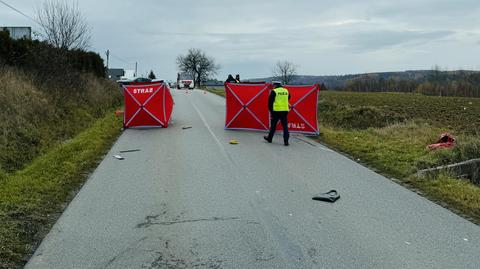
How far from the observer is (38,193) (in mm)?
7016

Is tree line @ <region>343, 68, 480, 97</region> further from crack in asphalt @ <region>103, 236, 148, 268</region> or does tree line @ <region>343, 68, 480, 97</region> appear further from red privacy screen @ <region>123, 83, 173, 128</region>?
crack in asphalt @ <region>103, 236, 148, 268</region>

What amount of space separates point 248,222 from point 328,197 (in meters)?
1.64

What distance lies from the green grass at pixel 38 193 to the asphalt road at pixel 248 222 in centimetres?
20

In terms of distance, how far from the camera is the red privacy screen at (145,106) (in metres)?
16.2

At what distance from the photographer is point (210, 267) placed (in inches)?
174

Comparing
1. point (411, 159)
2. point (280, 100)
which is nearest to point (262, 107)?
point (280, 100)

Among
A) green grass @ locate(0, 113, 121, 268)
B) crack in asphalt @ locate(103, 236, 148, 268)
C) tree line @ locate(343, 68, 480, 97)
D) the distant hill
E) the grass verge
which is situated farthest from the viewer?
the distant hill

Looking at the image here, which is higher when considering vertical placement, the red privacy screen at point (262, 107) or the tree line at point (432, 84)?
the tree line at point (432, 84)

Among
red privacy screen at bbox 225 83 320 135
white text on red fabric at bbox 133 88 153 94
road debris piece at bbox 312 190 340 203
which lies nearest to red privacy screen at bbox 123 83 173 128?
white text on red fabric at bbox 133 88 153 94

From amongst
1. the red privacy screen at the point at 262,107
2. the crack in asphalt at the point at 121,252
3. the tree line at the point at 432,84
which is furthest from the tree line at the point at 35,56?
the tree line at the point at 432,84

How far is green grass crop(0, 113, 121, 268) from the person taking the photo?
4969mm

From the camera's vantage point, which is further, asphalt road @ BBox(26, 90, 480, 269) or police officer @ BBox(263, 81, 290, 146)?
police officer @ BBox(263, 81, 290, 146)

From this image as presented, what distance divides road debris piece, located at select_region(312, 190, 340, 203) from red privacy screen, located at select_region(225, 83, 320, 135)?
7663 millimetres

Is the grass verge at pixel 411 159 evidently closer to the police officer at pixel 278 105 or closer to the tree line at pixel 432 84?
the police officer at pixel 278 105
